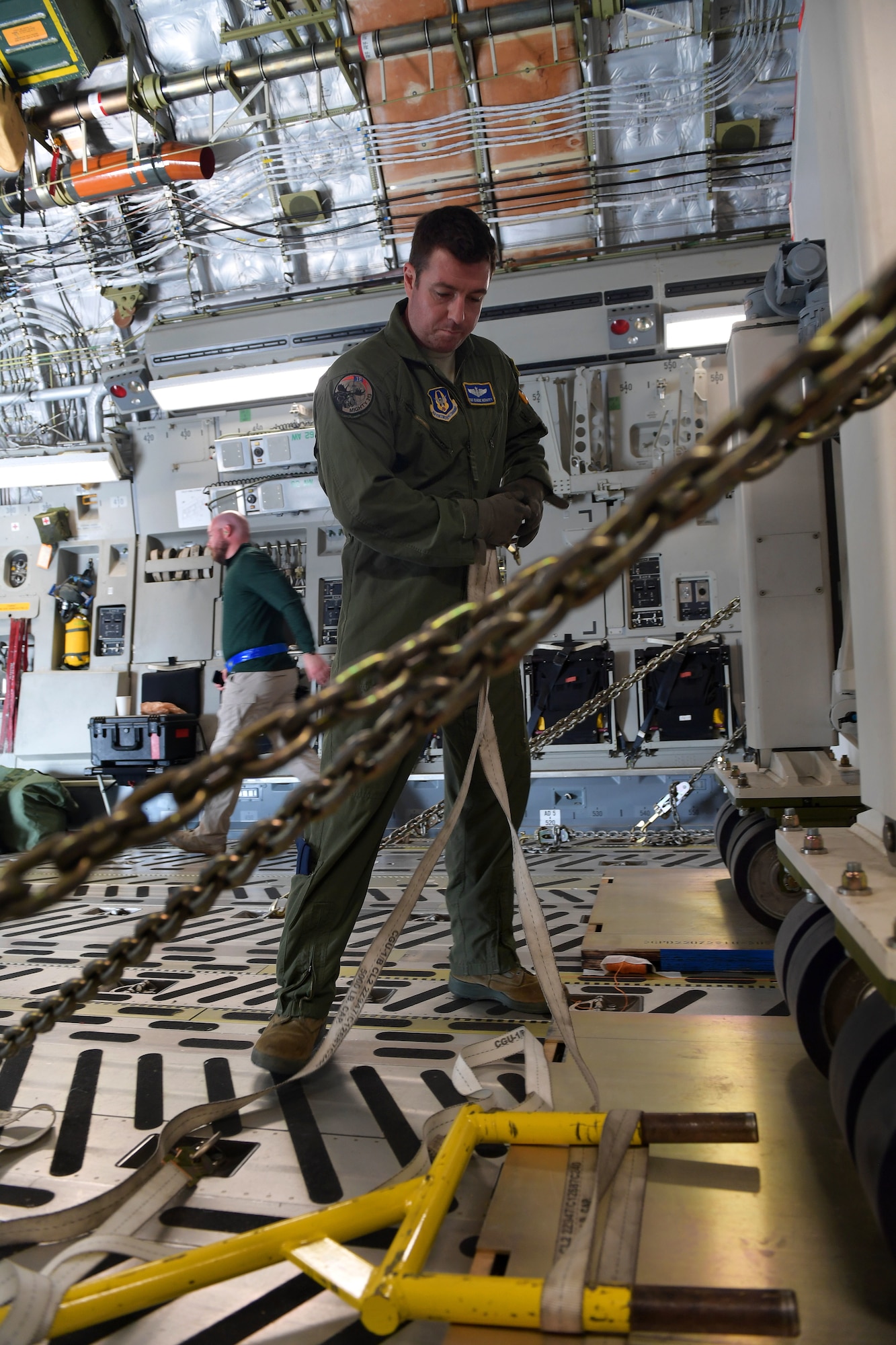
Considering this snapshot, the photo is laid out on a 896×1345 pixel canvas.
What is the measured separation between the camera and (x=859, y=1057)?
49.7 inches

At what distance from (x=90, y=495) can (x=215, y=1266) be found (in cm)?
803

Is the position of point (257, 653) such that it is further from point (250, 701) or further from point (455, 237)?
point (455, 237)

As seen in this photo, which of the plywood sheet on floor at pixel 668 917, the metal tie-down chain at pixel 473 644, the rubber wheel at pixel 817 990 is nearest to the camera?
the metal tie-down chain at pixel 473 644

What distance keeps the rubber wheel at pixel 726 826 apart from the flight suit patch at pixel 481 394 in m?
1.94

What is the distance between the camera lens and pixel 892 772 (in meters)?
1.46

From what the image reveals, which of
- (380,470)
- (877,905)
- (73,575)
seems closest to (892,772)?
(877,905)

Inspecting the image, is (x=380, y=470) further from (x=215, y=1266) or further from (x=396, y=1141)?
(x=215, y=1266)

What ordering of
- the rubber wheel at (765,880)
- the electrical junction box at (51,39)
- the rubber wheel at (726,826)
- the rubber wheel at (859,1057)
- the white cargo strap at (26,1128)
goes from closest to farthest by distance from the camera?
the rubber wheel at (859,1057) → the white cargo strap at (26,1128) → the rubber wheel at (765,880) → the rubber wheel at (726,826) → the electrical junction box at (51,39)

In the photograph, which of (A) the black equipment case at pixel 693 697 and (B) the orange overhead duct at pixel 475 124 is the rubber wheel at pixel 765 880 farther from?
(B) the orange overhead duct at pixel 475 124

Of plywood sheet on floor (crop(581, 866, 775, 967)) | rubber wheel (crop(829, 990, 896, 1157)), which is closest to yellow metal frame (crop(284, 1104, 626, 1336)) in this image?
rubber wheel (crop(829, 990, 896, 1157))

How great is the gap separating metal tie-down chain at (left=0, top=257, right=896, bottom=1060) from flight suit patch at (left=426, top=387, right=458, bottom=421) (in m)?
1.79

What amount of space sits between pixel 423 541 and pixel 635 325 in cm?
528

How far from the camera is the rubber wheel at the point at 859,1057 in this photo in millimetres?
1234

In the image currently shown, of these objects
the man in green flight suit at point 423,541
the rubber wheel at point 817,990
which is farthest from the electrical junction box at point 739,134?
the rubber wheel at point 817,990
